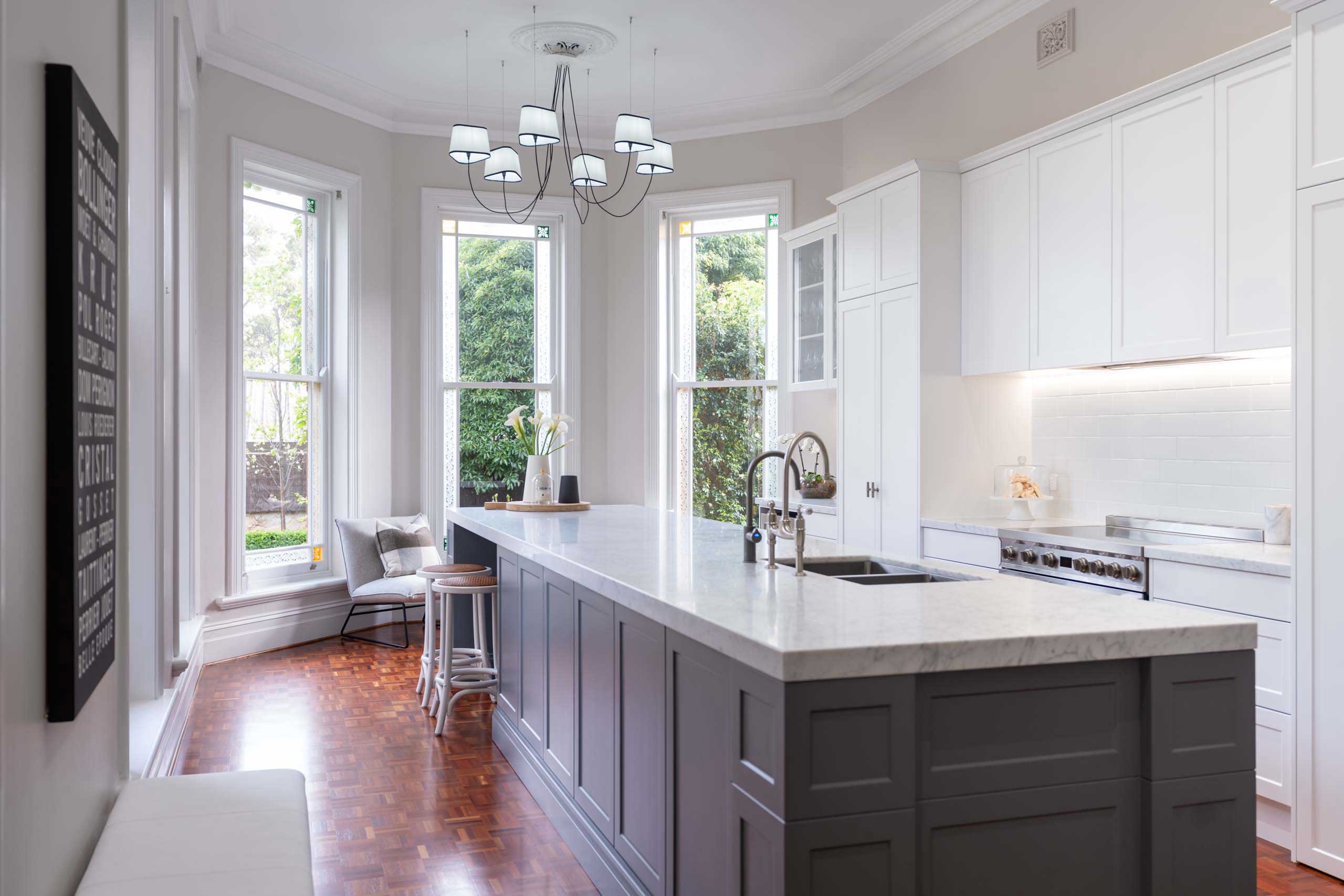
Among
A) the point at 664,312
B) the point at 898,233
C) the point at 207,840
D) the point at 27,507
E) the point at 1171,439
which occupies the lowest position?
the point at 207,840

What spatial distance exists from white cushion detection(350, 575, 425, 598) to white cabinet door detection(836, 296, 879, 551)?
259 cm

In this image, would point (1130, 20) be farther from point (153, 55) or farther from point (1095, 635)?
point (153, 55)

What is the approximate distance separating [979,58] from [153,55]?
3.96 metres

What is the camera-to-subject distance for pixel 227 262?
5.68 meters

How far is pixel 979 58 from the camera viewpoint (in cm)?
523

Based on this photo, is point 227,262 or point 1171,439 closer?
point 1171,439

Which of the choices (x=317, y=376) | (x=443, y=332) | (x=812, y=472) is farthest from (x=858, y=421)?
(x=317, y=376)

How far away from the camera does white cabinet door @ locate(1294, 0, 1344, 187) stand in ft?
9.35

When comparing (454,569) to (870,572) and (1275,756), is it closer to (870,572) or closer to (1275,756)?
(870,572)

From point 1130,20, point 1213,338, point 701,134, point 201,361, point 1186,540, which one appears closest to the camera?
point 1213,338

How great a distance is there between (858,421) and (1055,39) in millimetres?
2109

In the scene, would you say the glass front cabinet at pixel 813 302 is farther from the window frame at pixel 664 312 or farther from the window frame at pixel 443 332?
the window frame at pixel 443 332

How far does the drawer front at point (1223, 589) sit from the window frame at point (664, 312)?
12.0ft

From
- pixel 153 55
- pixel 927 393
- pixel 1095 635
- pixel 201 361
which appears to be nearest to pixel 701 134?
pixel 927 393
